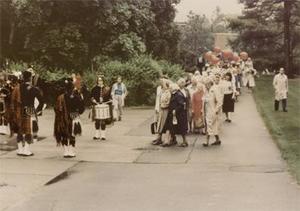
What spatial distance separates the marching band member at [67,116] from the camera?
45.8ft

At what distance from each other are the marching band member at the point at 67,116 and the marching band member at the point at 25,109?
561mm

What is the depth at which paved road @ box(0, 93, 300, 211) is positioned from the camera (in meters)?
9.62

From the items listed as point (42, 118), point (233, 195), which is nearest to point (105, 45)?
point (42, 118)

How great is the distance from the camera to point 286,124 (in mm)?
20781

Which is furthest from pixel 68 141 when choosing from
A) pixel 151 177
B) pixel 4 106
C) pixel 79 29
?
pixel 79 29

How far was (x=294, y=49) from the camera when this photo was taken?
193 ft

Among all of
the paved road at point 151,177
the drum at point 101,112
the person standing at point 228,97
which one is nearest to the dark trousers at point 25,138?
the paved road at point 151,177

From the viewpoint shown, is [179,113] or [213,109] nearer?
[179,113]

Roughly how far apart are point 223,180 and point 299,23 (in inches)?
1813

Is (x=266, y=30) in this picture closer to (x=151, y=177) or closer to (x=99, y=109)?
(x=99, y=109)

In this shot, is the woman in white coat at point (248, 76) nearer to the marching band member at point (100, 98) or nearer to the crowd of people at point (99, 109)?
the crowd of people at point (99, 109)

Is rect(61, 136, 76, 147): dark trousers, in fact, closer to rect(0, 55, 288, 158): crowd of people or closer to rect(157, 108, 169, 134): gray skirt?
rect(0, 55, 288, 158): crowd of people

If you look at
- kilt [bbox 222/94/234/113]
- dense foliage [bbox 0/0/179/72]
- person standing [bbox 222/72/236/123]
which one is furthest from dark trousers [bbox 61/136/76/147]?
dense foliage [bbox 0/0/179/72]

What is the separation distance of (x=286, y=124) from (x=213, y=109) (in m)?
5.43
